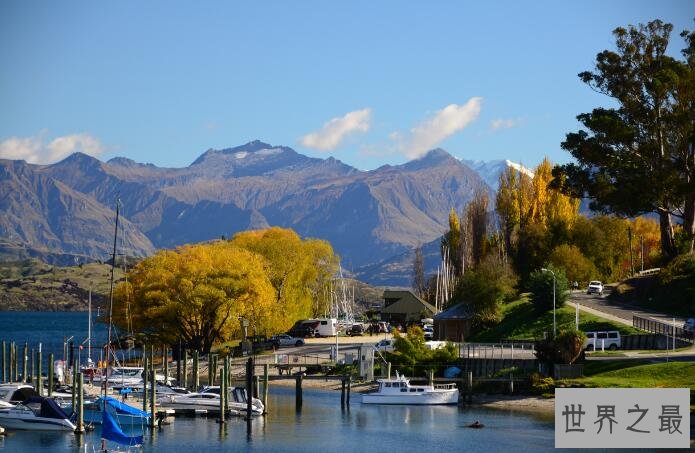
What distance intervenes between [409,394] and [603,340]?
18.6m

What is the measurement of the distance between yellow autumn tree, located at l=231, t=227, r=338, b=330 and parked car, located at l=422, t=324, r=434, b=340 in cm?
1468

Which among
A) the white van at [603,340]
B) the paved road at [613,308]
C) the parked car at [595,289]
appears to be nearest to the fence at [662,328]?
the paved road at [613,308]

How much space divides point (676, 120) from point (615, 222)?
44.2 m

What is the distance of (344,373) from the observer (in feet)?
326

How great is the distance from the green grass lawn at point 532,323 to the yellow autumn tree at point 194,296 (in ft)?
74.9

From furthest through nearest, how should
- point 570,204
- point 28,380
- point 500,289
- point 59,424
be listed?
1. point 570,204
2. point 500,289
3. point 28,380
4. point 59,424

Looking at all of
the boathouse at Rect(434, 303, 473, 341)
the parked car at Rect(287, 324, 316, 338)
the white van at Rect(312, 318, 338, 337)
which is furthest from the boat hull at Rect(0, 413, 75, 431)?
the white van at Rect(312, 318, 338, 337)

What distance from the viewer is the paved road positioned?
102 m

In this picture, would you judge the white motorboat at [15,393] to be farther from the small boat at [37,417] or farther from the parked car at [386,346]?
the parked car at [386,346]

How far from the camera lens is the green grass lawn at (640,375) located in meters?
73.3

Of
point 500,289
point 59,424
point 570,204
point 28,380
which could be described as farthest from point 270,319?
point 59,424

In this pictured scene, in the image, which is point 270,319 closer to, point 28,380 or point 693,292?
point 28,380

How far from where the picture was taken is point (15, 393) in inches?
3088

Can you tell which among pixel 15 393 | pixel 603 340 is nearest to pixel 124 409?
pixel 15 393
